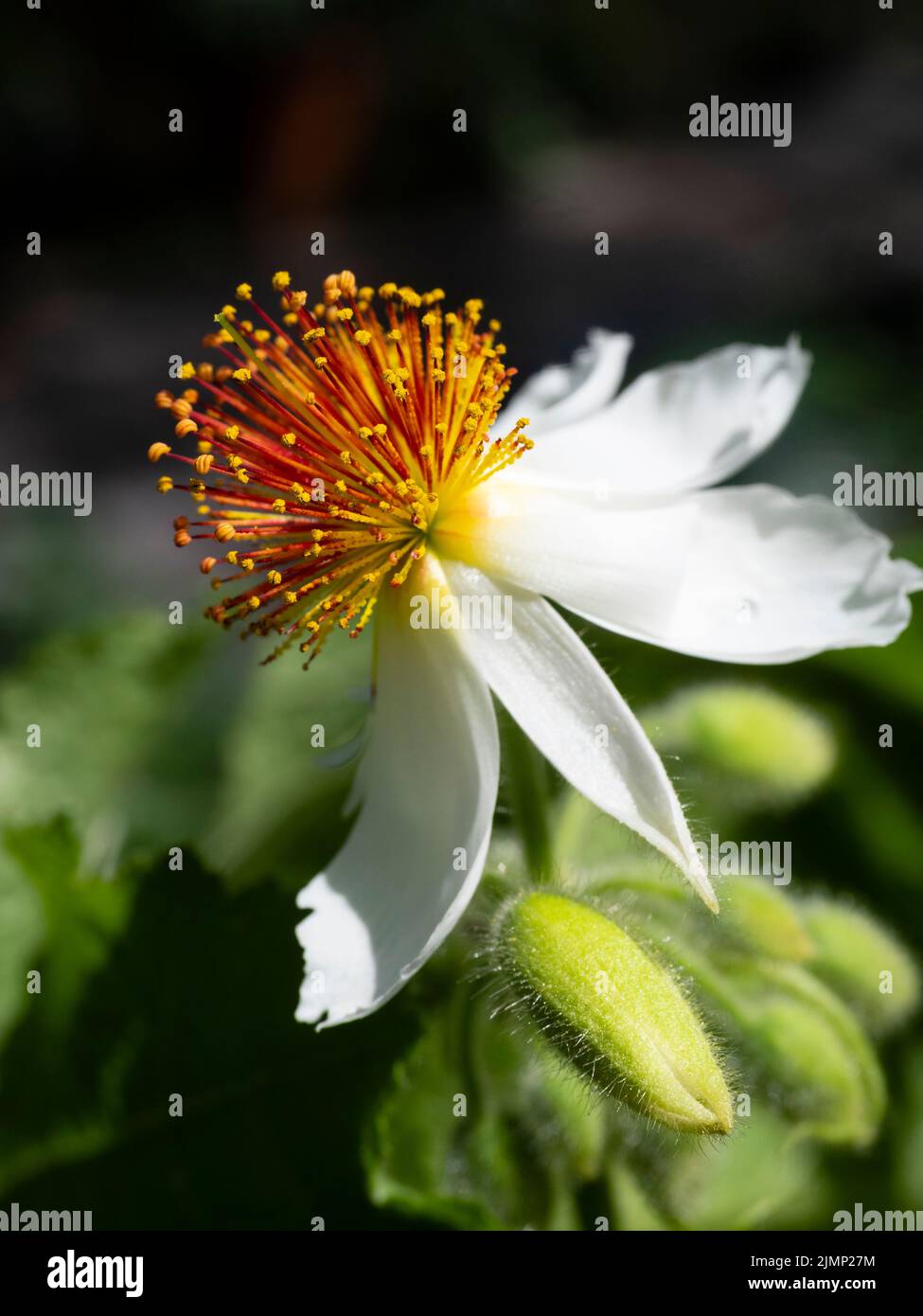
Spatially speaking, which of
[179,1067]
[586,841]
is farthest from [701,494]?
[179,1067]

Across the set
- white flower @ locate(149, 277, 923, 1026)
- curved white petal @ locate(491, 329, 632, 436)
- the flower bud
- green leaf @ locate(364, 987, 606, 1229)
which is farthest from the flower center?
the flower bud

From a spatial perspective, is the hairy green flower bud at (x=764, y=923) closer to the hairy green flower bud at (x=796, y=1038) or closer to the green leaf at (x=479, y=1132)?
the hairy green flower bud at (x=796, y=1038)

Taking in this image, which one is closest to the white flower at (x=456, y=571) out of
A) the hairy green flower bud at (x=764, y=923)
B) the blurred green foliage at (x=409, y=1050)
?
the blurred green foliage at (x=409, y=1050)

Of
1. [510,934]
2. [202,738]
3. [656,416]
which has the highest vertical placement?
[656,416]

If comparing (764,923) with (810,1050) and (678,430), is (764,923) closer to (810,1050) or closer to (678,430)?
(810,1050)

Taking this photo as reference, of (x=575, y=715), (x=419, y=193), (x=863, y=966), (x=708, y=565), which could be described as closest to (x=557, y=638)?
(x=575, y=715)

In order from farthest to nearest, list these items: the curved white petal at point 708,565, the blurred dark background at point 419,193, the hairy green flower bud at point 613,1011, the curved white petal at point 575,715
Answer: the blurred dark background at point 419,193 < the curved white petal at point 708,565 < the curved white petal at point 575,715 < the hairy green flower bud at point 613,1011
